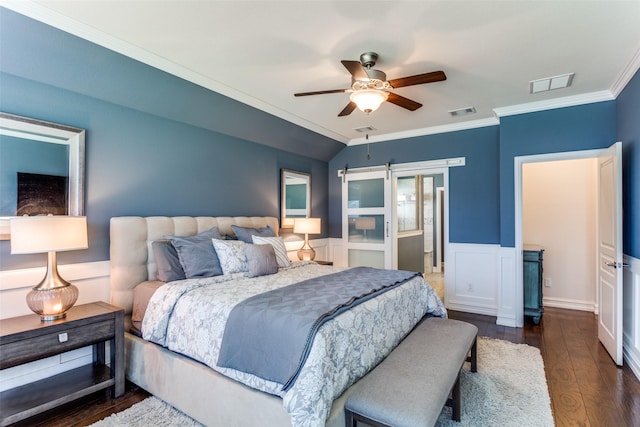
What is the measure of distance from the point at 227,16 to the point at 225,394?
8.02 ft

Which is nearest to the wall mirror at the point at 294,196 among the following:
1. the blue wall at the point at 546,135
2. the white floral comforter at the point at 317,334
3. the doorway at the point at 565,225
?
the white floral comforter at the point at 317,334

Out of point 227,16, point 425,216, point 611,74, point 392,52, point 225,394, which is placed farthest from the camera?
point 425,216

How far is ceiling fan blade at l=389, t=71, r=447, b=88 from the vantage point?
242 cm

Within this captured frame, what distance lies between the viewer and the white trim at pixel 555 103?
3.57m

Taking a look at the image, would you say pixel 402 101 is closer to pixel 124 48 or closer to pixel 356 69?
pixel 356 69

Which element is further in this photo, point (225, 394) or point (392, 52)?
point (392, 52)

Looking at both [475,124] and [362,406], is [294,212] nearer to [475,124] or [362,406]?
[475,124]

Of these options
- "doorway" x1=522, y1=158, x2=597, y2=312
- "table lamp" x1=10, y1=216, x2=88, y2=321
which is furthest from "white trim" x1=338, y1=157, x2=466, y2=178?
"table lamp" x1=10, y1=216, x2=88, y2=321

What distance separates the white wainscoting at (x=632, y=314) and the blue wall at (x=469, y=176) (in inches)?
60.3

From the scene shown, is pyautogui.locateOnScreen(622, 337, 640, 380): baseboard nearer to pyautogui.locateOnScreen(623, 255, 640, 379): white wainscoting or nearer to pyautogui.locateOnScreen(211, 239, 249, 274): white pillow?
pyautogui.locateOnScreen(623, 255, 640, 379): white wainscoting

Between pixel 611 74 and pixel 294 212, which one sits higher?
pixel 611 74

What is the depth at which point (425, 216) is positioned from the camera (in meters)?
8.12

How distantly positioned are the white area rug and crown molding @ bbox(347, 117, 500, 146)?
3051 millimetres

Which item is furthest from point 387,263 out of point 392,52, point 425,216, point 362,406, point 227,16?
point 227,16
